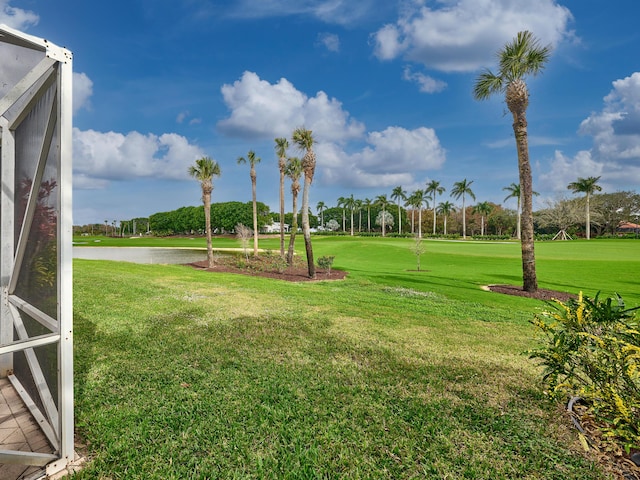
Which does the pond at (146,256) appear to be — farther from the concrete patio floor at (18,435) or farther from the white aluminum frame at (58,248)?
the white aluminum frame at (58,248)

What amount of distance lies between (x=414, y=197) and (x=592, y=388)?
8387 cm

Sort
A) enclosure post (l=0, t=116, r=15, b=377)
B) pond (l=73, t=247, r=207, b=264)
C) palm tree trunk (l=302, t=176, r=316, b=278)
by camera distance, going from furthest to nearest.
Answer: pond (l=73, t=247, r=207, b=264), palm tree trunk (l=302, t=176, r=316, b=278), enclosure post (l=0, t=116, r=15, b=377)

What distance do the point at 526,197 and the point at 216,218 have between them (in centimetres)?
9831

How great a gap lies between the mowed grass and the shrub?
0.45 metres

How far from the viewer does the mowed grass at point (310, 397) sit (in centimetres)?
289

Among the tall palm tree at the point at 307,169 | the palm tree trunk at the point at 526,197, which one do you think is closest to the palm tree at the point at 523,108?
the palm tree trunk at the point at 526,197

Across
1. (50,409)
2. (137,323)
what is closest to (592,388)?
(50,409)

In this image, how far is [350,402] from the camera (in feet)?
12.9

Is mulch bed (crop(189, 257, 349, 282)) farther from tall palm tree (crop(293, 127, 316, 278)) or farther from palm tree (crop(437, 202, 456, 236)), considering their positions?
palm tree (crop(437, 202, 456, 236))

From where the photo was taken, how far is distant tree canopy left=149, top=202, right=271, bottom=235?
9912cm

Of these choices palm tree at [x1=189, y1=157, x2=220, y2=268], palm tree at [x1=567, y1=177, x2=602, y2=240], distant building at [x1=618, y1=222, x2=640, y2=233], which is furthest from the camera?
distant building at [x1=618, y1=222, x2=640, y2=233]

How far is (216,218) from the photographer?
10231 cm

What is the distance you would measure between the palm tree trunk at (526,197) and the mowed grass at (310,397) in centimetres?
548

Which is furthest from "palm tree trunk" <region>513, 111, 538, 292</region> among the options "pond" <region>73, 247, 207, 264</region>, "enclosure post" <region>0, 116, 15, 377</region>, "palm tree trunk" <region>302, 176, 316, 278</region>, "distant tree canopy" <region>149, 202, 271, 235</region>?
"distant tree canopy" <region>149, 202, 271, 235</region>
